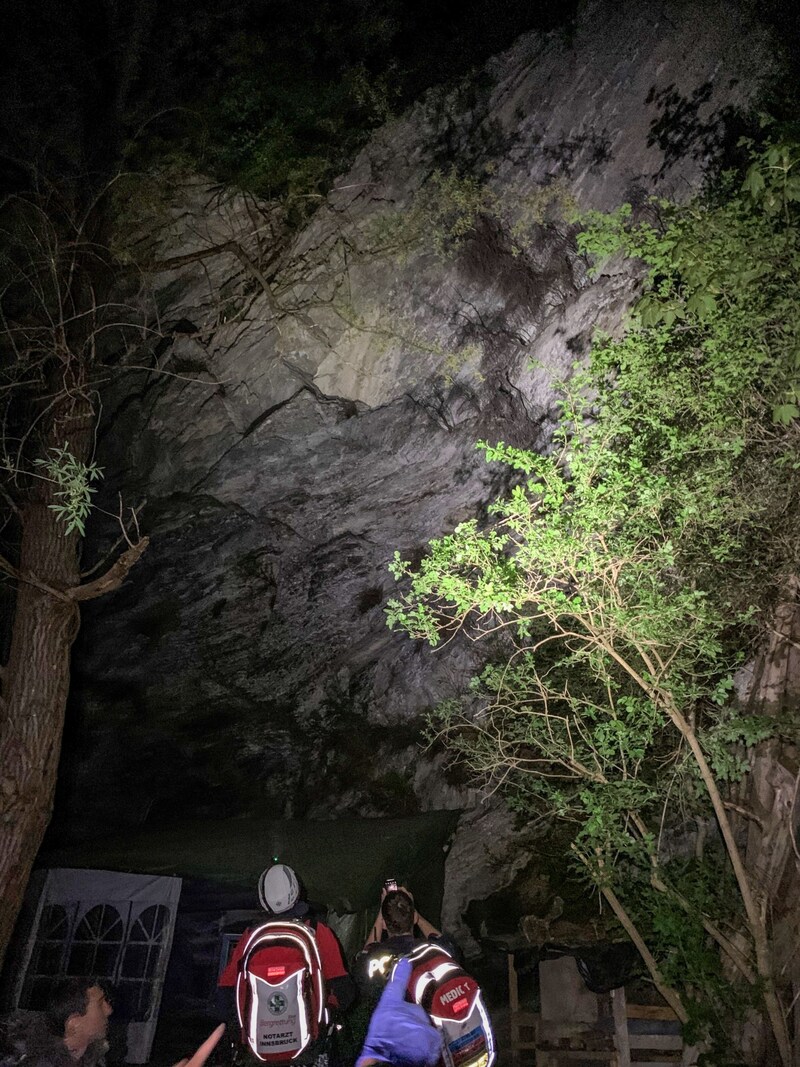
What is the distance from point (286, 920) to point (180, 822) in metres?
6.35

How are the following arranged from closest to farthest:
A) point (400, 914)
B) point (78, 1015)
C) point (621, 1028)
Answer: point (78, 1015)
point (400, 914)
point (621, 1028)

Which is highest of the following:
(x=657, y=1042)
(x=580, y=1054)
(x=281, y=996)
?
(x=281, y=996)

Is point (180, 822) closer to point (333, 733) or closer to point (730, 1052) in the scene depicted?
point (333, 733)

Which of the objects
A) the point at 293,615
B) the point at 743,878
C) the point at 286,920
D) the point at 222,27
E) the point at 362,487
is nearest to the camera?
the point at 286,920

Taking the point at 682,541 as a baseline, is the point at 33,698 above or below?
below

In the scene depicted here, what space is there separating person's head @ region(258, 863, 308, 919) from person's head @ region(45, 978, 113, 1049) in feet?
3.94

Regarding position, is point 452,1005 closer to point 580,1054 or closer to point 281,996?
point 281,996

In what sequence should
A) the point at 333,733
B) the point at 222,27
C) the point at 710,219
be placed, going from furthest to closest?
the point at 333,733, the point at 222,27, the point at 710,219

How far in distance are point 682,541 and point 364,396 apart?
3.03m

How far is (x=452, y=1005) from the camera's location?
9.75 feet

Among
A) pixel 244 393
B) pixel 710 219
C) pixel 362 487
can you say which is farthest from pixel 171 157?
pixel 710 219

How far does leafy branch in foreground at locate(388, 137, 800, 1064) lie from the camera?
4.04 m

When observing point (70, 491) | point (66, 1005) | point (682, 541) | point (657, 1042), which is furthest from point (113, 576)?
point (657, 1042)

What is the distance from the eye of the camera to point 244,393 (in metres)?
6.57
